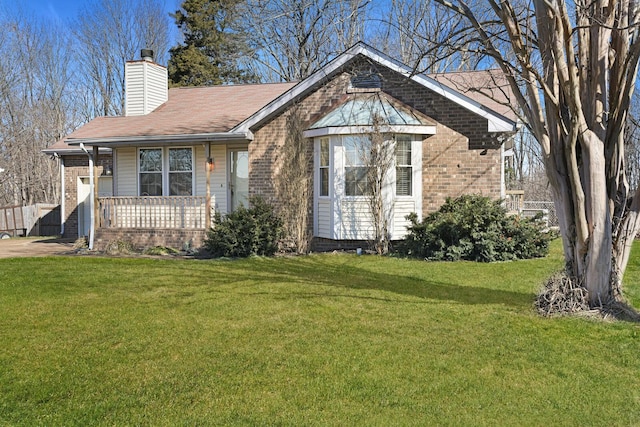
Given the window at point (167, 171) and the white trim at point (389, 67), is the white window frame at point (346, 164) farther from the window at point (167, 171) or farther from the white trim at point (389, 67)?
the window at point (167, 171)

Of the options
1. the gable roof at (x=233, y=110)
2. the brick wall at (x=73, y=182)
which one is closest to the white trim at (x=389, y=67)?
the gable roof at (x=233, y=110)

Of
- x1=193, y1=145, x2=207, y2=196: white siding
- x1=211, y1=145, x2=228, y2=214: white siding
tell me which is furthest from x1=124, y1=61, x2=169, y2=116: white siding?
x1=211, y1=145, x2=228, y2=214: white siding

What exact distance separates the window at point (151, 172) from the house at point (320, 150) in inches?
1.2

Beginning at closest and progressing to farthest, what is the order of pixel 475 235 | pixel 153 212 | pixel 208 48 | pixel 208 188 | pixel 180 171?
pixel 475 235 < pixel 208 188 < pixel 153 212 < pixel 180 171 < pixel 208 48

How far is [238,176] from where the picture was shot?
15.4m

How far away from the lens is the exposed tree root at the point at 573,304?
6391mm

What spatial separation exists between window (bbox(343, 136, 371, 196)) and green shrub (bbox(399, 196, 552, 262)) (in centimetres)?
147

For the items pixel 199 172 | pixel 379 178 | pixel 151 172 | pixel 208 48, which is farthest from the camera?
pixel 208 48

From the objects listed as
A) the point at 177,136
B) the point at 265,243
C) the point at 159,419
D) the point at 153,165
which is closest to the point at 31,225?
the point at 153,165

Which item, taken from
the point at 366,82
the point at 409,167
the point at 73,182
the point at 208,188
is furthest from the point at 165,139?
the point at 73,182

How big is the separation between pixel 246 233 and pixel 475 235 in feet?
16.7

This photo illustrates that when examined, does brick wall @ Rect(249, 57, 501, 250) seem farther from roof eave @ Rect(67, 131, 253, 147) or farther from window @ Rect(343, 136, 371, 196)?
roof eave @ Rect(67, 131, 253, 147)

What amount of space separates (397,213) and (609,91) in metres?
6.83

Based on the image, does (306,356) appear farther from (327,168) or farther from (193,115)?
(193,115)
